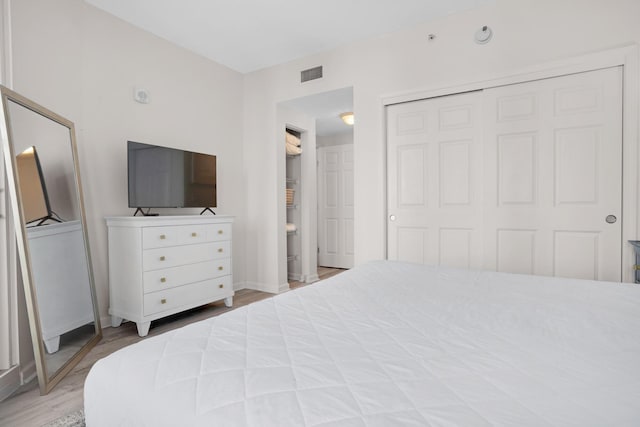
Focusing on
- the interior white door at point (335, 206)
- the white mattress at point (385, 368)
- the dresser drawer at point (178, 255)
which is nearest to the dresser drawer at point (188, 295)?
the dresser drawer at point (178, 255)

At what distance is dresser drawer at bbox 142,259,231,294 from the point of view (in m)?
2.76

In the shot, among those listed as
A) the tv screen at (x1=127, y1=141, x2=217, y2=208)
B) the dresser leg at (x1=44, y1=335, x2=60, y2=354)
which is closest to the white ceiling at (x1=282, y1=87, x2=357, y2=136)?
the tv screen at (x1=127, y1=141, x2=217, y2=208)

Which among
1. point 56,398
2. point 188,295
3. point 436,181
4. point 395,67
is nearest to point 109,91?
point 188,295

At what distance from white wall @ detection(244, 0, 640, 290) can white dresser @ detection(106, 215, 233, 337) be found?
43.6 inches

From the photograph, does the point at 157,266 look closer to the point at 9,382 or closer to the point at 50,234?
the point at 50,234

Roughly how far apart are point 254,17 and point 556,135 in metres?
2.69

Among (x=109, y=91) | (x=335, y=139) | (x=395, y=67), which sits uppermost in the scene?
(x=395, y=67)

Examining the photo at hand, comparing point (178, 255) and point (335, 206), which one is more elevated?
point (335, 206)

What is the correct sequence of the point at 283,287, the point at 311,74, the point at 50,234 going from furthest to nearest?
the point at 283,287 < the point at 311,74 < the point at 50,234

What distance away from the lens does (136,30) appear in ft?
10.3

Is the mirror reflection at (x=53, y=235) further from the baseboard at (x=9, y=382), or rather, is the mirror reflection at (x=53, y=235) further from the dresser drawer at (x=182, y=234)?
the dresser drawer at (x=182, y=234)

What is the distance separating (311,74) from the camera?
147 inches

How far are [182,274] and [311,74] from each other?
8.15 feet

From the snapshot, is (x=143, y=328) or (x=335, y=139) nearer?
(x=143, y=328)
